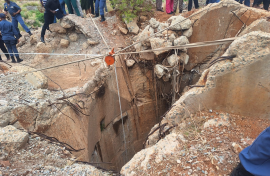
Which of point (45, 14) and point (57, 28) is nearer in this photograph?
point (45, 14)

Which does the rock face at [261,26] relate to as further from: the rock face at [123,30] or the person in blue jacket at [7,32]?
the person in blue jacket at [7,32]

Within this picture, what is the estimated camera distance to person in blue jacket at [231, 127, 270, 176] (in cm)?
155

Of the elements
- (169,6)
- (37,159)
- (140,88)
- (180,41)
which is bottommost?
(140,88)

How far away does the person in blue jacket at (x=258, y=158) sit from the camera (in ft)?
5.08

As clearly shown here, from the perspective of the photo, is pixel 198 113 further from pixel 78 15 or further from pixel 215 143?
pixel 78 15

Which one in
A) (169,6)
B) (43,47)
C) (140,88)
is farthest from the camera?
(169,6)

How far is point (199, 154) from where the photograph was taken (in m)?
2.16

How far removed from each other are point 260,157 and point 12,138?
300cm

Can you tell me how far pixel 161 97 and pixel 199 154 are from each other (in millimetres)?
4251

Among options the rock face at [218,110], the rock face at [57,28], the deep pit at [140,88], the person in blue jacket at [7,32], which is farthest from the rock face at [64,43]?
the rock face at [218,110]

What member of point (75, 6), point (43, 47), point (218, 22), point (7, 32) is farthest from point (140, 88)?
point (7, 32)

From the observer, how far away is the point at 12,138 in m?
2.44

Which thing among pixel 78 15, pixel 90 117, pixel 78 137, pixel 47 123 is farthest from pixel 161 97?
pixel 78 15

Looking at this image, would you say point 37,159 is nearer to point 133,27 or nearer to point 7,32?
point 7,32
